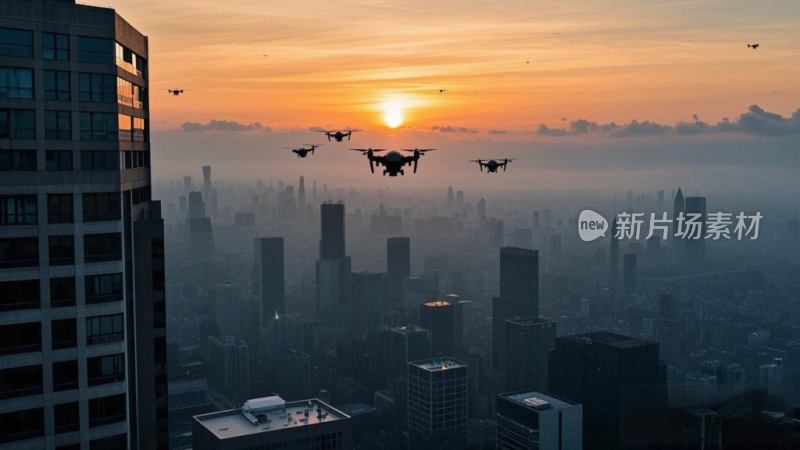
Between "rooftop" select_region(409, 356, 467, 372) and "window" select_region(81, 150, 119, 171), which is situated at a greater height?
"window" select_region(81, 150, 119, 171)

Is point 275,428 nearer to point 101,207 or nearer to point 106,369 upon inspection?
point 106,369

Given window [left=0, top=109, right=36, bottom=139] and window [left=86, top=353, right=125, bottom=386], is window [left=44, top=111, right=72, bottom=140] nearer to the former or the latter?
window [left=0, top=109, right=36, bottom=139]

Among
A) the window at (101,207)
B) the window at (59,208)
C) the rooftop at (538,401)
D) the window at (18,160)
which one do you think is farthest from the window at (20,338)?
the rooftop at (538,401)

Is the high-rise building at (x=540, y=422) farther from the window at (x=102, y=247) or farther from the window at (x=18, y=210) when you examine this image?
the window at (x=18, y=210)

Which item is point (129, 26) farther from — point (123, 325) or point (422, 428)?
point (422, 428)

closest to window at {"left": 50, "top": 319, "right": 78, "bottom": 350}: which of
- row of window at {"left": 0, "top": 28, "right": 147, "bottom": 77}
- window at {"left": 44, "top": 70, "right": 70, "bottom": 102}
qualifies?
window at {"left": 44, "top": 70, "right": 70, "bottom": 102}
